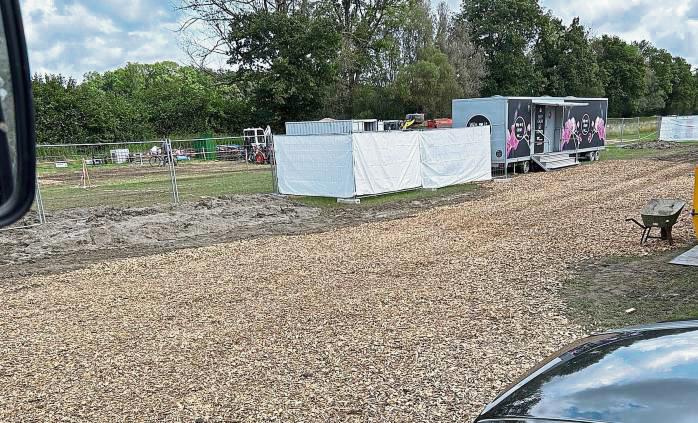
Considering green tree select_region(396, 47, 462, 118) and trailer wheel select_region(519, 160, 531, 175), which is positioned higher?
green tree select_region(396, 47, 462, 118)

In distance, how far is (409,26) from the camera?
46.9m

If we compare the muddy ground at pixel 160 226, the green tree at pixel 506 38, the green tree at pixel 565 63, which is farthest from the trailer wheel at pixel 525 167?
the green tree at pixel 565 63

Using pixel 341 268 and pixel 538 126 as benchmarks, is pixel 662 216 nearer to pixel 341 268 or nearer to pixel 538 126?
pixel 341 268

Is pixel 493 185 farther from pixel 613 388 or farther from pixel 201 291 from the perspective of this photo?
pixel 613 388

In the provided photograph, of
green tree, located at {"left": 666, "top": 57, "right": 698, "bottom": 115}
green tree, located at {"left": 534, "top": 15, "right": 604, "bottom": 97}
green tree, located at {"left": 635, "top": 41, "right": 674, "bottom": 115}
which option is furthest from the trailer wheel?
green tree, located at {"left": 666, "top": 57, "right": 698, "bottom": 115}

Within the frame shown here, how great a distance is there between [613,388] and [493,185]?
15.6m

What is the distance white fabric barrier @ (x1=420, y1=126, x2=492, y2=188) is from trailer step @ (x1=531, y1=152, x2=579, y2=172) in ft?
13.1

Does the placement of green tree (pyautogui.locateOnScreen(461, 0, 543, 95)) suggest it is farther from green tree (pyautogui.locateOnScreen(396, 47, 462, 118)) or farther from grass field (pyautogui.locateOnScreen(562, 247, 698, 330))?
grass field (pyautogui.locateOnScreen(562, 247, 698, 330))

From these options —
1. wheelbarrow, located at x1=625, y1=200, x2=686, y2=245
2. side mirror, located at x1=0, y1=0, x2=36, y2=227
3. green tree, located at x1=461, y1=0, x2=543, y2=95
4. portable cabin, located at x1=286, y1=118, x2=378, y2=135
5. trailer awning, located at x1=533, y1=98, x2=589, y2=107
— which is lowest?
wheelbarrow, located at x1=625, y1=200, x2=686, y2=245

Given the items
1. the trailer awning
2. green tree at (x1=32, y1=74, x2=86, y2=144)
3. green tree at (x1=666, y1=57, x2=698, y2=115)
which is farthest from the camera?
green tree at (x1=666, y1=57, x2=698, y2=115)

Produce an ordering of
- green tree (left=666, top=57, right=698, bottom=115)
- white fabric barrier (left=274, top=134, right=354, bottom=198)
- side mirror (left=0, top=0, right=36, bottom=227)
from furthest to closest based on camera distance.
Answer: green tree (left=666, top=57, right=698, bottom=115) < white fabric barrier (left=274, top=134, right=354, bottom=198) < side mirror (left=0, top=0, right=36, bottom=227)

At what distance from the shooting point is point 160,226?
1102 centimetres

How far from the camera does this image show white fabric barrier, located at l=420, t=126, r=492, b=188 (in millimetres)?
15453

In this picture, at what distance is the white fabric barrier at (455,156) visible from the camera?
608 inches
